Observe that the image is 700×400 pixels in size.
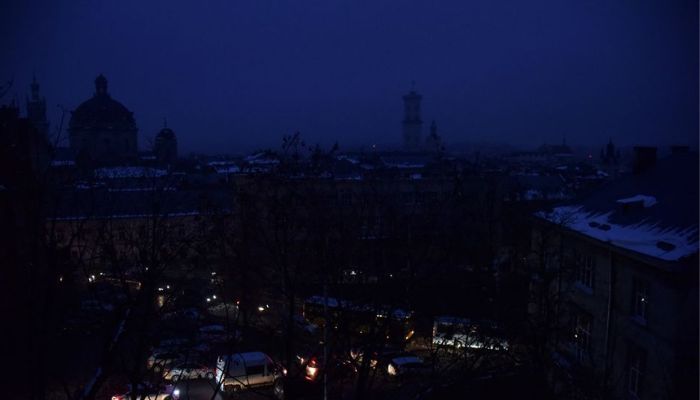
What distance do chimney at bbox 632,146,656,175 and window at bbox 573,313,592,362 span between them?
4.52 meters

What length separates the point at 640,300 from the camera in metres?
10.4

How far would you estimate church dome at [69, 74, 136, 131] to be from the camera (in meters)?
70.2

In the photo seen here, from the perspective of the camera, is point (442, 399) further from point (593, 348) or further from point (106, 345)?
point (106, 345)

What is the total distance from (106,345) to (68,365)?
820 centimetres

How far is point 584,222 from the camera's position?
12.9 m

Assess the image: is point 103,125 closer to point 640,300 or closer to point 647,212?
point 647,212

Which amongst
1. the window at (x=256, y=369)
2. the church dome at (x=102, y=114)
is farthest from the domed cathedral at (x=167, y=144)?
the window at (x=256, y=369)

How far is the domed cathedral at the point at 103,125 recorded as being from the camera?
70000mm

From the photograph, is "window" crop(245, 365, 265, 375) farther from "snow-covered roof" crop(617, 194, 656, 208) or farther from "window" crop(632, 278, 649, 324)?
"snow-covered roof" crop(617, 194, 656, 208)

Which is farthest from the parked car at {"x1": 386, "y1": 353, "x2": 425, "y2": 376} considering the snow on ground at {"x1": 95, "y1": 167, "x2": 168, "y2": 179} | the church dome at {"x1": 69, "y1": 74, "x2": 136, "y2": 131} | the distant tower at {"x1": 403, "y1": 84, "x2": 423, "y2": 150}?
the distant tower at {"x1": 403, "y1": 84, "x2": 423, "y2": 150}

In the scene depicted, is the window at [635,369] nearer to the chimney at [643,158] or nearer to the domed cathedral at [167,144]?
the chimney at [643,158]

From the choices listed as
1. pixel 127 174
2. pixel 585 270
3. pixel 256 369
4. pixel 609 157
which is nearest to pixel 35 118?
pixel 127 174

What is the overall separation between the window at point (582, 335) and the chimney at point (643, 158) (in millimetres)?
4520

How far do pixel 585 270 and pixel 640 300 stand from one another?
199 cm
